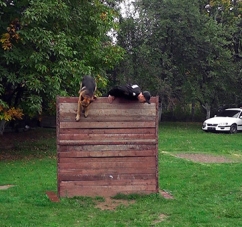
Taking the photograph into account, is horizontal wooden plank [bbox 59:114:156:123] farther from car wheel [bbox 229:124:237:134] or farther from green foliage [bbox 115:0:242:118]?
green foliage [bbox 115:0:242:118]

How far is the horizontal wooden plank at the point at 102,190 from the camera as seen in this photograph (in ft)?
30.2

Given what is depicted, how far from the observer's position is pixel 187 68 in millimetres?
31203

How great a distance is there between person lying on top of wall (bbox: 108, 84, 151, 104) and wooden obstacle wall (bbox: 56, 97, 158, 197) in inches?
4.5

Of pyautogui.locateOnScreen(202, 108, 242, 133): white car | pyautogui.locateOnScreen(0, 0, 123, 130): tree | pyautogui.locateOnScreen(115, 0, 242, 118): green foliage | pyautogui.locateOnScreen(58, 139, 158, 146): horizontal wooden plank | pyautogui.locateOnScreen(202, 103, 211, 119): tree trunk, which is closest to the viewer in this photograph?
pyautogui.locateOnScreen(58, 139, 158, 146): horizontal wooden plank

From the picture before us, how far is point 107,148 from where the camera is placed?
30.6ft

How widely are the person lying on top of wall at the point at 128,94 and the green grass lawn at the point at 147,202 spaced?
1882mm

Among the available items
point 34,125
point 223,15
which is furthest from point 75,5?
point 223,15

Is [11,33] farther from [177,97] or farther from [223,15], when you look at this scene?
[223,15]

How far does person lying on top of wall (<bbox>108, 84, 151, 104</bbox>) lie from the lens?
923 centimetres

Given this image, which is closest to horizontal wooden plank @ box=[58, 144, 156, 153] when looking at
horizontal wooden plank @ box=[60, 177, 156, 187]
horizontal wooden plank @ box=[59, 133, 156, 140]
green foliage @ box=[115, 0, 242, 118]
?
horizontal wooden plank @ box=[59, 133, 156, 140]

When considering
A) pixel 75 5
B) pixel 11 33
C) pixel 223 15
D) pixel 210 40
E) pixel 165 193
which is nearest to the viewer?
pixel 165 193

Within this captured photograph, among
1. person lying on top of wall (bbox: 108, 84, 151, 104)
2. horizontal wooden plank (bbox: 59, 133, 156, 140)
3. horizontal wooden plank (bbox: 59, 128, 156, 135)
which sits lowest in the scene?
horizontal wooden plank (bbox: 59, 133, 156, 140)

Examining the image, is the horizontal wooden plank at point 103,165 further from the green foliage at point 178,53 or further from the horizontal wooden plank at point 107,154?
the green foliage at point 178,53

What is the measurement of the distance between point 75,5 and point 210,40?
622 inches
